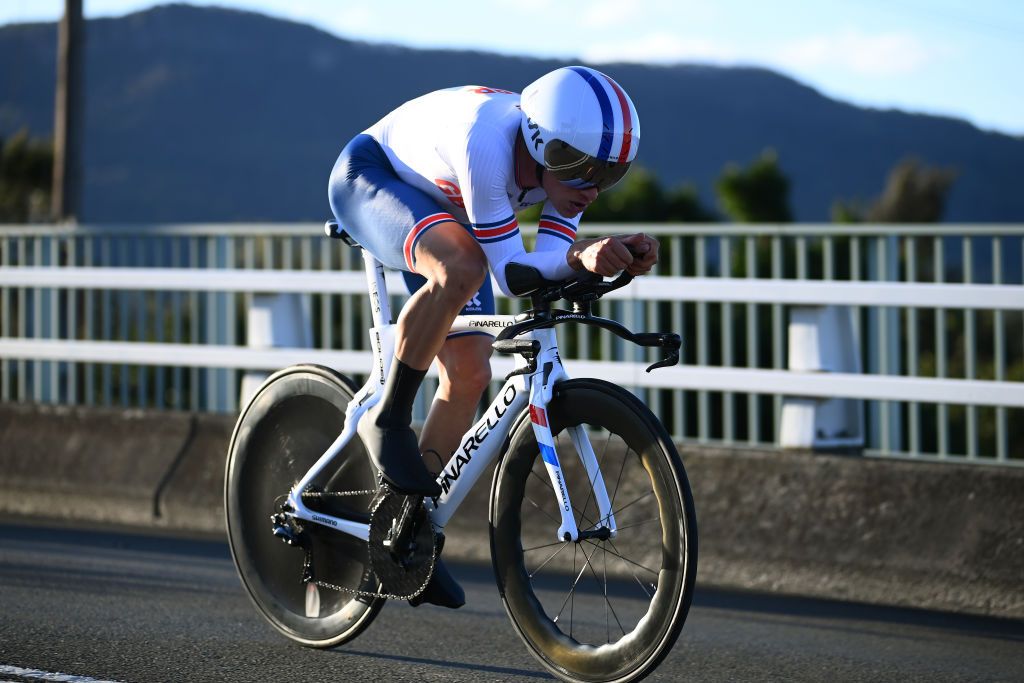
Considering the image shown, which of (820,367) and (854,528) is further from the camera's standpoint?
(820,367)

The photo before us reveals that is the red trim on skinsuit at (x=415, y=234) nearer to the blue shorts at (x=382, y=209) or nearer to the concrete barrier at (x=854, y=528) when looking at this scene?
the blue shorts at (x=382, y=209)

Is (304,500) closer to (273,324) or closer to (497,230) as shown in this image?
(497,230)

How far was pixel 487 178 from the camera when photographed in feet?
14.2

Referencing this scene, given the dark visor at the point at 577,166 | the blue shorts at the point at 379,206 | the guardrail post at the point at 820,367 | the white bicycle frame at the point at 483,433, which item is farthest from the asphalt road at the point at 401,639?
the dark visor at the point at 577,166

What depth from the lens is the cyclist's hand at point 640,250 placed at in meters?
4.01

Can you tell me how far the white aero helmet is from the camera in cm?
421

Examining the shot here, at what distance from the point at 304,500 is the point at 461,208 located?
115 centimetres

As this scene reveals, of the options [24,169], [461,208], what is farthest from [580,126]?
[24,169]

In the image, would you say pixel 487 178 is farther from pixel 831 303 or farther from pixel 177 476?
pixel 177 476

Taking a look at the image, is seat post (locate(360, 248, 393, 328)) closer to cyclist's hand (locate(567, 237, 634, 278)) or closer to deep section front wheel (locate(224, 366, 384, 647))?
deep section front wheel (locate(224, 366, 384, 647))

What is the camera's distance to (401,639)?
531cm

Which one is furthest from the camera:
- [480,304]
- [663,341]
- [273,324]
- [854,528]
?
[273,324]

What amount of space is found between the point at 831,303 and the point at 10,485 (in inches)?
197

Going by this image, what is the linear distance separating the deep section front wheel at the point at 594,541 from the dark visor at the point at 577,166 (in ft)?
1.91
